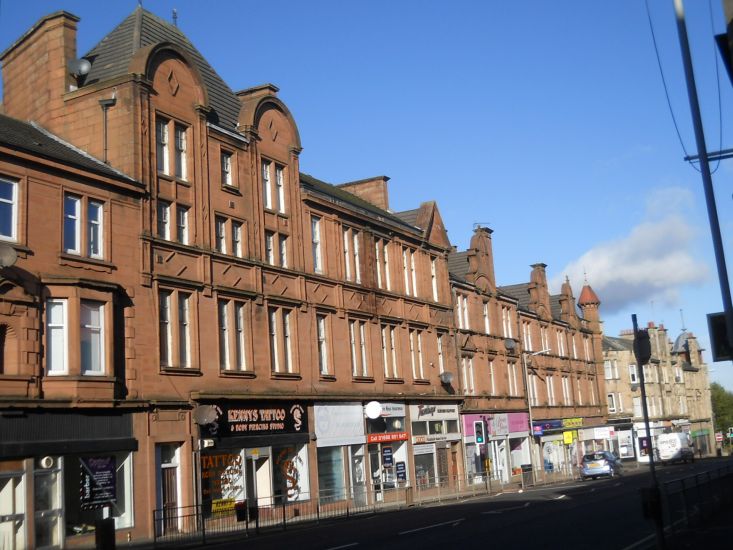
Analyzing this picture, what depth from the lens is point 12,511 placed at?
932 inches

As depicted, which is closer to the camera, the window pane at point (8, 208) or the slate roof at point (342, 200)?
the window pane at point (8, 208)

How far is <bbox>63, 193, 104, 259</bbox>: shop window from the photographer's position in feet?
88.2

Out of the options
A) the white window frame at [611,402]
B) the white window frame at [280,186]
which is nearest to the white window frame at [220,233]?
the white window frame at [280,186]

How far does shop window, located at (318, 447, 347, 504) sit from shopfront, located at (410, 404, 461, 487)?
20.4 ft

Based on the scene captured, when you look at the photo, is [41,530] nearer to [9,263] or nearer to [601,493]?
[9,263]

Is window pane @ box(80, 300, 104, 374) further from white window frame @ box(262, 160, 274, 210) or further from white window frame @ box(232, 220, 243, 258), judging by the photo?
white window frame @ box(262, 160, 274, 210)

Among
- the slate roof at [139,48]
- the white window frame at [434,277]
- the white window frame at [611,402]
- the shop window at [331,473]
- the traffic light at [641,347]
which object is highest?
the slate roof at [139,48]

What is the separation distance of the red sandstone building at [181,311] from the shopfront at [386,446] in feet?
0.44

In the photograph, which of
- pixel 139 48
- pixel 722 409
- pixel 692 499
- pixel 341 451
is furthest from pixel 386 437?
pixel 722 409

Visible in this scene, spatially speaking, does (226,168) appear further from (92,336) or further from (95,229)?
(92,336)

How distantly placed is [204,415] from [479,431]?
1031 inches

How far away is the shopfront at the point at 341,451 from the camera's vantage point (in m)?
37.1

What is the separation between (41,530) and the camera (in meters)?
24.3

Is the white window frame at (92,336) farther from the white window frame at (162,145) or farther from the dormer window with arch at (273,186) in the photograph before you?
the dormer window with arch at (273,186)
